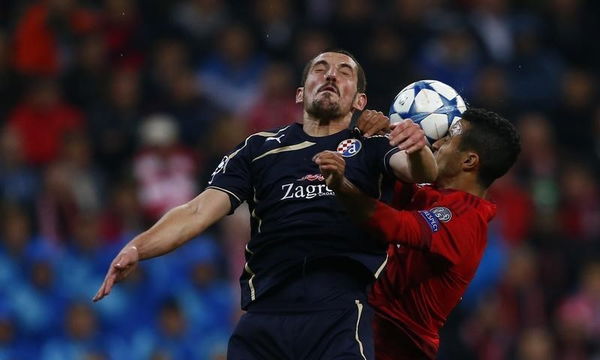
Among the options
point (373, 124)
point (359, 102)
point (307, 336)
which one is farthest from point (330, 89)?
point (307, 336)

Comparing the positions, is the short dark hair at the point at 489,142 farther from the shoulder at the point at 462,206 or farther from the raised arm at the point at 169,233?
the raised arm at the point at 169,233

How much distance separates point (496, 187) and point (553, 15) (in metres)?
3.01

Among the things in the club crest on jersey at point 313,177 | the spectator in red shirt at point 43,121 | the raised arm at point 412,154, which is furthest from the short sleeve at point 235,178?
Answer: the spectator in red shirt at point 43,121

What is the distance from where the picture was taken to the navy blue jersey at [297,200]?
639 cm

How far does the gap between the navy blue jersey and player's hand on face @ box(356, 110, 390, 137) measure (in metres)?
0.04

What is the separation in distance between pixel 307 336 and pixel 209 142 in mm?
6181

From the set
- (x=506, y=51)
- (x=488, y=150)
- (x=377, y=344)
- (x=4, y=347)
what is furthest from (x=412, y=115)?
(x=506, y=51)

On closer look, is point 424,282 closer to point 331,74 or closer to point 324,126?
point 324,126

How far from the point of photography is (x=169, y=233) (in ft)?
20.6

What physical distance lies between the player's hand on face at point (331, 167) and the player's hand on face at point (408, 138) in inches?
9.7

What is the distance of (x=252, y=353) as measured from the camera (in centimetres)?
630

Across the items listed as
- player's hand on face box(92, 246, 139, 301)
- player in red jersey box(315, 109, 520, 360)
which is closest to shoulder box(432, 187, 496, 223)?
player in red jersey box(315, 109, 520, 360)

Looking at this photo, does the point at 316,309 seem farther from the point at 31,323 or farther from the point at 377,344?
the point at 31,323

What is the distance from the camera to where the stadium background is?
11.2 meters
